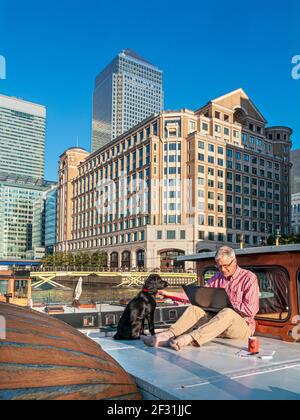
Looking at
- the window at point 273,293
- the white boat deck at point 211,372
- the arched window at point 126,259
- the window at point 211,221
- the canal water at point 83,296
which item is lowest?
the canal water at point 83,296

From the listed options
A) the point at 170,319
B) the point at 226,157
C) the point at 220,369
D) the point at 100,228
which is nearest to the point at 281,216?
the point at 226,157

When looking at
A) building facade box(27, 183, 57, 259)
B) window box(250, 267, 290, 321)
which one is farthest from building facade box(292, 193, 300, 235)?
window box(250, 267, 290, 321)

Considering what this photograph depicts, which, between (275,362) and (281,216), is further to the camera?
(281,216)

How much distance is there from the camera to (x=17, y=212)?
527 ft

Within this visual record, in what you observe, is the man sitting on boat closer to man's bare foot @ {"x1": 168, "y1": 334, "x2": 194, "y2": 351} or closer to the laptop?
man's bare foot @ {"x1": 168, "y1": 334, "x2": 194, "y2": 351}

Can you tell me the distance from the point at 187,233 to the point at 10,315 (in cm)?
7464

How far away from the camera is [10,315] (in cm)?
325

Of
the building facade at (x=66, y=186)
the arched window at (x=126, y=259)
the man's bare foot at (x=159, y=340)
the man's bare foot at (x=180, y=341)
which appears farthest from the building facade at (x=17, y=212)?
the man's bare foot at (x=180, y=341)

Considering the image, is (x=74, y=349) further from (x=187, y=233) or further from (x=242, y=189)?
(x=242, y=189)

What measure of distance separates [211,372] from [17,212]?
166000 mm

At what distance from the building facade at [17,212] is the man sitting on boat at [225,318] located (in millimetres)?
125321

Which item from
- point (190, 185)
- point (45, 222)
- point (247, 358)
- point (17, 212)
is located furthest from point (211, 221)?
point (17, 212)

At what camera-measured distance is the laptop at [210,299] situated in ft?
19.2

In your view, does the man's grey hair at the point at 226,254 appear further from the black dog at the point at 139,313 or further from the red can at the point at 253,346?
the black dog at the point at 139,313
